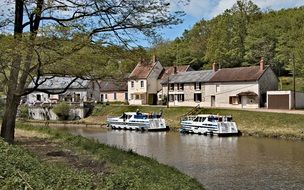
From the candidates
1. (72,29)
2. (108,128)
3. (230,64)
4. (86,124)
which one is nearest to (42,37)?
(72,29)

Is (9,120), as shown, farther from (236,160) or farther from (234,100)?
(234,100)

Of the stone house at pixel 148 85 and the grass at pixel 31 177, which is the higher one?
the stone house at pixel 148 85

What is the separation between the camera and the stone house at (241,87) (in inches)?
2245

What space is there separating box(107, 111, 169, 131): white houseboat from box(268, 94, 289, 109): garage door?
13561 millimetres

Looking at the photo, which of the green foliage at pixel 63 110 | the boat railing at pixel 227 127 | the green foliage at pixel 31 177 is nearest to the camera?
the green foliage at pixel 31 177

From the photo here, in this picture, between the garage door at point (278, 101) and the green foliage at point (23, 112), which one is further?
the green foliage at point (23, 112)

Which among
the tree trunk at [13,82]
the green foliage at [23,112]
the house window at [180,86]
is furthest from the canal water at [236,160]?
the green foliage at [23,112]

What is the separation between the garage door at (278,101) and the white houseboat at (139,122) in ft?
44.5

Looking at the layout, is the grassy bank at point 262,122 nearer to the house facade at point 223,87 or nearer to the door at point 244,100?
the door at point 244,100

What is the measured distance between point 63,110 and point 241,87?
25.8 metres

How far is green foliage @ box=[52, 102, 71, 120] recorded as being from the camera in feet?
211

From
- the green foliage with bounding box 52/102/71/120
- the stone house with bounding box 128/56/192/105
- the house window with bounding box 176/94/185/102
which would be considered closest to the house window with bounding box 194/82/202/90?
the house window with bounding box 176/94/185/102

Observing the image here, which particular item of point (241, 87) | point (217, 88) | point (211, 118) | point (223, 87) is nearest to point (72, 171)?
point (211, 118)

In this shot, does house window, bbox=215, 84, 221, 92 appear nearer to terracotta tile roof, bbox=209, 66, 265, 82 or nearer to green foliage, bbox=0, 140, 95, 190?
terracotta tile roof, bbox=209, 66, 265, 82
